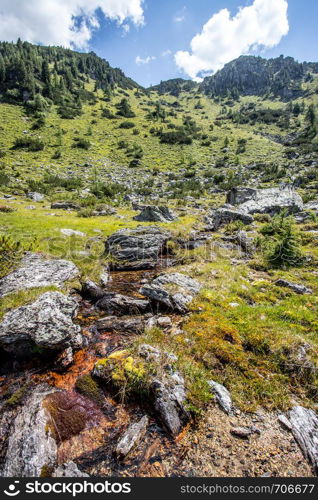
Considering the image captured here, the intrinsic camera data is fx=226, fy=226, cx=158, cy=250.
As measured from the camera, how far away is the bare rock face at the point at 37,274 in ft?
26.3

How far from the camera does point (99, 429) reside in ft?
13.9

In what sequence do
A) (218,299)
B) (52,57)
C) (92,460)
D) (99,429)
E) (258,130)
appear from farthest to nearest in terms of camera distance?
(52,57) → (258,130) → (218,299) → (99,429) → (92,460)

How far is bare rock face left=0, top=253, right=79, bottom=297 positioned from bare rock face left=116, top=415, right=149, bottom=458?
19.2 ft

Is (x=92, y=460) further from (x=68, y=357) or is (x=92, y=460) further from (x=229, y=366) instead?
(x=229, y=366)

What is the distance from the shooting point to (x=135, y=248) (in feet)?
42.2

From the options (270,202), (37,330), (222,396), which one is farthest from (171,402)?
(270,202)

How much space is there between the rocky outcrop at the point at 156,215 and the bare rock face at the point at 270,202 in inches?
298

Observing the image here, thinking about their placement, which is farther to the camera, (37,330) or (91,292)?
(91,292)

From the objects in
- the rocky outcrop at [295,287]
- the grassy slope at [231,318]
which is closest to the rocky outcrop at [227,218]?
the grassy slope at [231,318]

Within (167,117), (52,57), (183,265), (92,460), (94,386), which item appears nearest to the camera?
(92,460)

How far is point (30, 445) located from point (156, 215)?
17.8m

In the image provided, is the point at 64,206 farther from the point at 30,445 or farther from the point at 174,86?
the point at 174,86

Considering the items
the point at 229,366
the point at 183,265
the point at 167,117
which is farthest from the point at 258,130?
the point at 229,366

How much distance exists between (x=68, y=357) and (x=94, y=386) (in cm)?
112
